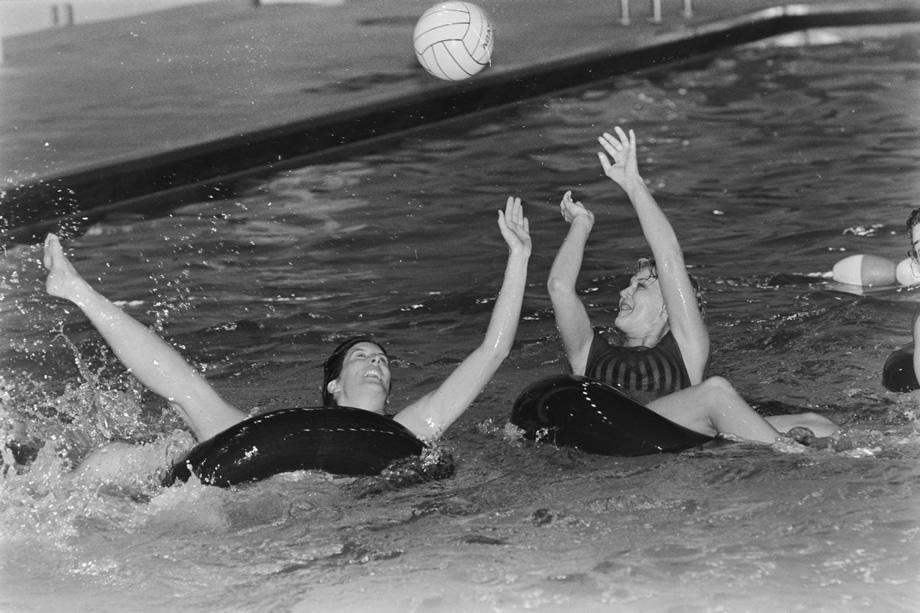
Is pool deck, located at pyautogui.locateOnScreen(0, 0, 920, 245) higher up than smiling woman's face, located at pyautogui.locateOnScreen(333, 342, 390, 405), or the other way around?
pool deck, located at pyautogui.locateOnScreen(0, 0, 920, 245)

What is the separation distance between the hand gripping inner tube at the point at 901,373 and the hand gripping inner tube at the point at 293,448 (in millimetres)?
1814

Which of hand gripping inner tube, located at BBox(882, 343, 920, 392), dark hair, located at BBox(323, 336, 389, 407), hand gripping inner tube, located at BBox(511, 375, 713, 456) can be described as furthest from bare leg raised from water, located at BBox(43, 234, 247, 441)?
hand gripping inner tube, located at BBox(882, 343, 920, 392)

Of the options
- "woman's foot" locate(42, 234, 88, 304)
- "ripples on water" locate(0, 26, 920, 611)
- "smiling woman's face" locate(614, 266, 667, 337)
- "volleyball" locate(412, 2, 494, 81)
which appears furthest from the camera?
"volleyball" locate(412, 2, 494, 81)

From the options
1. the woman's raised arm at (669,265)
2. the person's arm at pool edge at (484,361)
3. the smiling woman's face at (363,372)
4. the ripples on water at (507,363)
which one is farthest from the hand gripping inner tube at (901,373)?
the smiling woman's face at (363,372)

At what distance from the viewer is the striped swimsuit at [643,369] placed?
15.9ft

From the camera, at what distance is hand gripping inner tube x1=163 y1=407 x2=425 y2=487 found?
13.7 ft

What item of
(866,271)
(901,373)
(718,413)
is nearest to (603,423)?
(718,413)

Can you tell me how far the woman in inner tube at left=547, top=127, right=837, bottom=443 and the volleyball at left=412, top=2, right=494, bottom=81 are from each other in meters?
3.29

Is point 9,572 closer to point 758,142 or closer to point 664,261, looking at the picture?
point 664,261

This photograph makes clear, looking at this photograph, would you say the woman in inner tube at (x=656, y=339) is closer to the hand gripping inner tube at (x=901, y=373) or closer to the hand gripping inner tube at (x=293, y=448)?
the hand gripping inner tube at (x=901, y=373)

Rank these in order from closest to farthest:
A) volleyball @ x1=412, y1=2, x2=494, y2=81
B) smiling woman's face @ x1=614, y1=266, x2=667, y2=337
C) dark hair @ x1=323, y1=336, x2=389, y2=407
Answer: dark hair @ x1=323, y1=336, x2=389, y2=407 < smiling woman's face @ x1=614, y1=266, x2=667, y2=337 < volleyball @ x1=412, y1=2, x2=494, y2=81

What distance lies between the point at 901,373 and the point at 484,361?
59.7 inches

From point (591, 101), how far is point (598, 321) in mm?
4446

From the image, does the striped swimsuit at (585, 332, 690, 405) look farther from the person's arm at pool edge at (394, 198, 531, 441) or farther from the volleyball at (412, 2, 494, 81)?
the volleyball at (412, 2, 494, 81)
